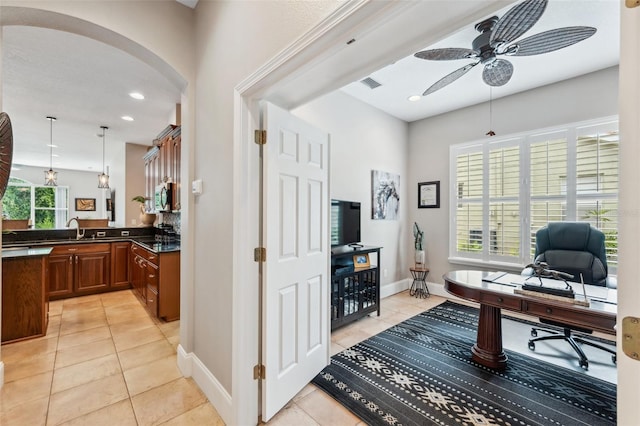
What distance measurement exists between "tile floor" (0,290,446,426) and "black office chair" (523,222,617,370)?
164 cm

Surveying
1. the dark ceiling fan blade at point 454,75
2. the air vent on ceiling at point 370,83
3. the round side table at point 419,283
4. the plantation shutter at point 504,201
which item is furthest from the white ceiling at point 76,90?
the plantation shutter at point 504,201

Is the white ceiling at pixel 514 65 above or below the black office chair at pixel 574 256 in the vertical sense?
above

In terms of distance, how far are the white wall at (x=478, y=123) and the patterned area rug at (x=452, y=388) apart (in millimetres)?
2053

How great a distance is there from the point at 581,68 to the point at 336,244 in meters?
3.45

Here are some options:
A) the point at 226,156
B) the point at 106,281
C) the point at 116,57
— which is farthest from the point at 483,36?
the point at 106,281

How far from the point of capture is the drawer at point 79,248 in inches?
164

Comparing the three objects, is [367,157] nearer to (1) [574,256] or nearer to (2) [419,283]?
(2) [419,283]

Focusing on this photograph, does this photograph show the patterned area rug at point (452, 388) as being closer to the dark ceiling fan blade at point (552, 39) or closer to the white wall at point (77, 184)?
the dark ceiling fan blade at point (552, 39)

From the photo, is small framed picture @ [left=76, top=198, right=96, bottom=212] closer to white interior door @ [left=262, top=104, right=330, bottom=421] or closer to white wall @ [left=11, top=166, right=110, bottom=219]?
white wall @ [left=11, top=166, right=110, bottom=219]

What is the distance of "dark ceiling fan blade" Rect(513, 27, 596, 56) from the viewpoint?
6.33 ft

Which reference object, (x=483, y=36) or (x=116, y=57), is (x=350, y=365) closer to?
(x=483, y=36)

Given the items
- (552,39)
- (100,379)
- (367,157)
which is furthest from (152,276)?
(552,39)

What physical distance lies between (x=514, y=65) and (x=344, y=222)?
2.61 m

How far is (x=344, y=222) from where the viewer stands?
11.3 feet
